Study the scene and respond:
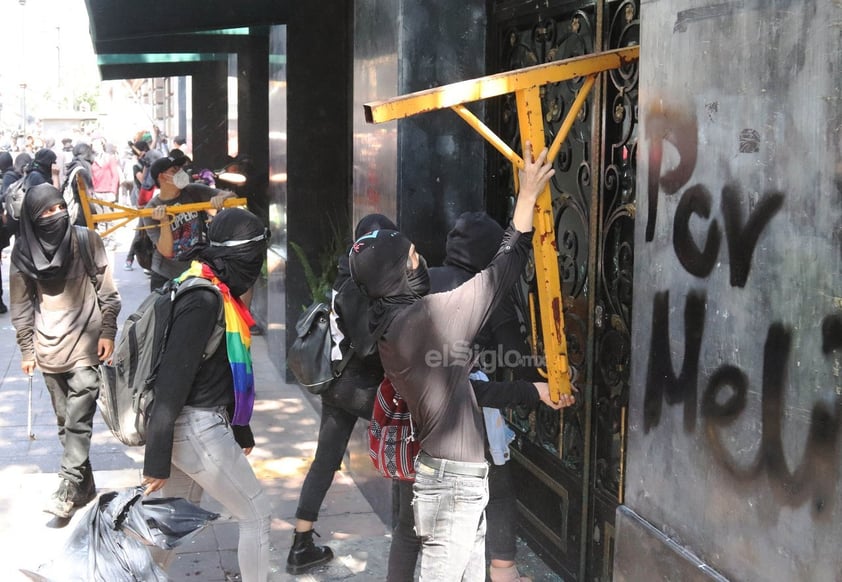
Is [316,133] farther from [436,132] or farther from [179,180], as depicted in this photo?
[436,132]

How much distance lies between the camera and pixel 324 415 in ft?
16.9

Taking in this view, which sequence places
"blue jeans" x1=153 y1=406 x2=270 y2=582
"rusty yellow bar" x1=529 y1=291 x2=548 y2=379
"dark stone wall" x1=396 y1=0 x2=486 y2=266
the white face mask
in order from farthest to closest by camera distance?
the white face mask → "dark stone wall" x1=396 y1=0 x2=486 y2=266 → "rusty yellow bar" x1=529 y1=291 x2=548 y2=379 → "blue jeans" x1=153 y1=406 x2=270 y2=582

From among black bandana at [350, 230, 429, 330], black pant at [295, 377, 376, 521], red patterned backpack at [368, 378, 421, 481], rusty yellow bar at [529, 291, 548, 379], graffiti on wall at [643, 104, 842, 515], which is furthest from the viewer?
black pant at [295, 377, 376, 521]

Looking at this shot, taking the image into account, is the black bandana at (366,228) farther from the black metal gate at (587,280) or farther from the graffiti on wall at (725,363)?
the graffiti on wall at (725,363)

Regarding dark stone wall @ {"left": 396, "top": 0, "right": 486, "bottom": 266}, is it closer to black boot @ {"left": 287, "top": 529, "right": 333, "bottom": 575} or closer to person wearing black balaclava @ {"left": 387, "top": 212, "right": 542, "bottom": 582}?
person wearing black balaclava @ {"left": 387, "top": 212, "right": 542, "bottom": 582}

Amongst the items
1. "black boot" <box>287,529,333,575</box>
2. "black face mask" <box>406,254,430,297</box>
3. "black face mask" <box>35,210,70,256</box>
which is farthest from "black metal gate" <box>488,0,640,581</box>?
"black face mask" <box>35,210,70,256</box>

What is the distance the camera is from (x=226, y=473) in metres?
4.10

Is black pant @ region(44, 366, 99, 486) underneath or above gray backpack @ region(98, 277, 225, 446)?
underneath

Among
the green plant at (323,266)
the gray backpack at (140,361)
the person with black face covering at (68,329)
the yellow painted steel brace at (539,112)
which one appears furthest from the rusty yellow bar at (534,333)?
the green plant at (323,266)

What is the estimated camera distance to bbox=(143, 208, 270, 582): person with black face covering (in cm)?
392

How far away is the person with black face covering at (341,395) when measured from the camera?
14.1 ft

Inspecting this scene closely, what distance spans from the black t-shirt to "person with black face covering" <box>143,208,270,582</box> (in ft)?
2.95

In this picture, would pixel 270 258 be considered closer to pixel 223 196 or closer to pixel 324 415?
pixel 223 196

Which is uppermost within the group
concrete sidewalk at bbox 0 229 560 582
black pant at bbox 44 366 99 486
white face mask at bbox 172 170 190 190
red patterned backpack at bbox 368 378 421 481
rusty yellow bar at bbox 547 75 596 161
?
rusty yellow bar at bbox 547 75 596 161
